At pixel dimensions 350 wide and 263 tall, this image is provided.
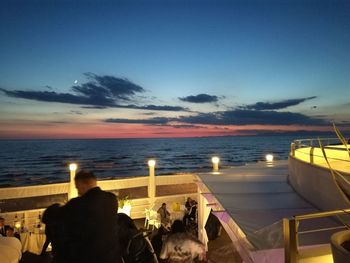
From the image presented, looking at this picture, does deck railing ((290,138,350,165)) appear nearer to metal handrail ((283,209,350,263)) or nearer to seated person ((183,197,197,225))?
metal handrail ((283,209,350,263))

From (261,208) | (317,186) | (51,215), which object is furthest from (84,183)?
(317,186)

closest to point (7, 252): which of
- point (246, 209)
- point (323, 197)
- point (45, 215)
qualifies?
point (45, 215)

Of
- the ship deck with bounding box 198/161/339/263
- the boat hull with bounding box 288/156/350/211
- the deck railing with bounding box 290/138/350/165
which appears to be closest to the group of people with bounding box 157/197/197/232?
the ship deck with bounding box 198/161/339/263

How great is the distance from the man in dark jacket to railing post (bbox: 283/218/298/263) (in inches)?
58.5

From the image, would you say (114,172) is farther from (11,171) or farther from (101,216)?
(101,216)

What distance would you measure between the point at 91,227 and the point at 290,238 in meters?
1.66

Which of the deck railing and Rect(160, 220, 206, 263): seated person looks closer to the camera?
Rect(160, 220, 206, 263): seated person

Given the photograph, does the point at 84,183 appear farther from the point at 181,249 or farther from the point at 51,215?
the point at 181,249

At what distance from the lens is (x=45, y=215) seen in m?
2.45

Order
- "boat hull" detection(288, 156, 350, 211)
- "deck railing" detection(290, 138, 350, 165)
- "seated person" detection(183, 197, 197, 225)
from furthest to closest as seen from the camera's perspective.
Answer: "seated person" detection(183, 197, 197, 225) < "deck railing" detection(290, 138, 350, 165) < "boat hull" detection(288, 156, 350, 211)

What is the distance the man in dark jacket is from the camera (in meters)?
2.46

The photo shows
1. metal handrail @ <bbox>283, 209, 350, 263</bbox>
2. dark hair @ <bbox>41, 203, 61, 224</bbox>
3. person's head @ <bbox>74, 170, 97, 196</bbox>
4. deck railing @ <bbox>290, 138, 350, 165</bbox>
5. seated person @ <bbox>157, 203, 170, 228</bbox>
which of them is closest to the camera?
metal handrail @ <bbox>283, 209, 350, 263</bbox>

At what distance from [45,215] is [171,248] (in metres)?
3.25

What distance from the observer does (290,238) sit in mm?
2271
